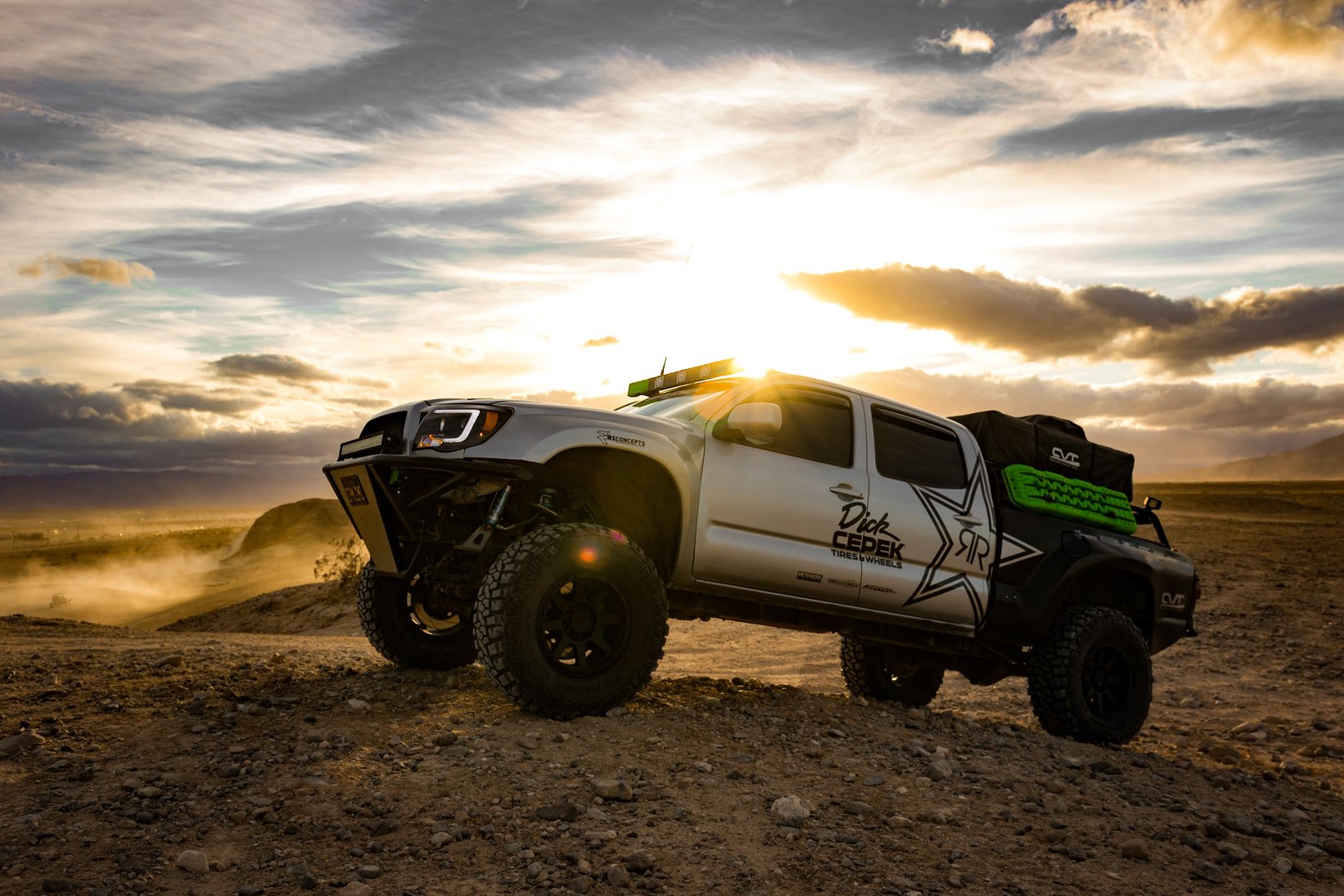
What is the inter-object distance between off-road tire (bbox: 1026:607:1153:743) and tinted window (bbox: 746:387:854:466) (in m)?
Answer: 2.47

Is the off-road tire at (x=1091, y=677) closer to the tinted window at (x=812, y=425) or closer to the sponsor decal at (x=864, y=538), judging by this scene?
the sponsor decal at (x=864, y=538)

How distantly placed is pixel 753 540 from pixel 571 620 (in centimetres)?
126

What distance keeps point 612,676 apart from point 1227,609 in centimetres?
1426

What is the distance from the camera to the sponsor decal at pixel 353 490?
5.62 meters

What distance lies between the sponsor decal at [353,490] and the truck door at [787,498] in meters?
2.02

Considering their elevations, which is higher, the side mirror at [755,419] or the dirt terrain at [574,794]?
the side mirror at [755,419]

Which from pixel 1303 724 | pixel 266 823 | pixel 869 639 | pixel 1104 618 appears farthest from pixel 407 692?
pixel 1303 724

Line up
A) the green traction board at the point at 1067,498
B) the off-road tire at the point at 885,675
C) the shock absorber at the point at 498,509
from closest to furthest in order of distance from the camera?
the shock absorber at the point at 498,509 < the green traction board at the point at 1067,498 < the off-road tire at the point at 885,675

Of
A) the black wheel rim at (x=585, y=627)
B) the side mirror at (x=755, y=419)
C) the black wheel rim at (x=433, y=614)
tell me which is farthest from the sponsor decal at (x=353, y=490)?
the side mirror at (x=755, y=419)

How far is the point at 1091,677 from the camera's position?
7.54 meters

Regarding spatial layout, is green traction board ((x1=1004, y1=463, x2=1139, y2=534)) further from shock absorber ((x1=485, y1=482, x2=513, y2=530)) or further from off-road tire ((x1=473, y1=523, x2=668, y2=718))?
shock absorber ((x1=485, y1=482, x2=513, y2=530))

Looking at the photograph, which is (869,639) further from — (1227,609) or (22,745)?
(1227,609)

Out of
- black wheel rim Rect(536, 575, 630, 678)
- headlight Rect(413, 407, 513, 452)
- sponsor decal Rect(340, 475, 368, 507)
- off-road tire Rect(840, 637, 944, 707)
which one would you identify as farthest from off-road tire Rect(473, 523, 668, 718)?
off-road tire Rect(840, 637, 944, 707)

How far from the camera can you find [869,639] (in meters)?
6.73
